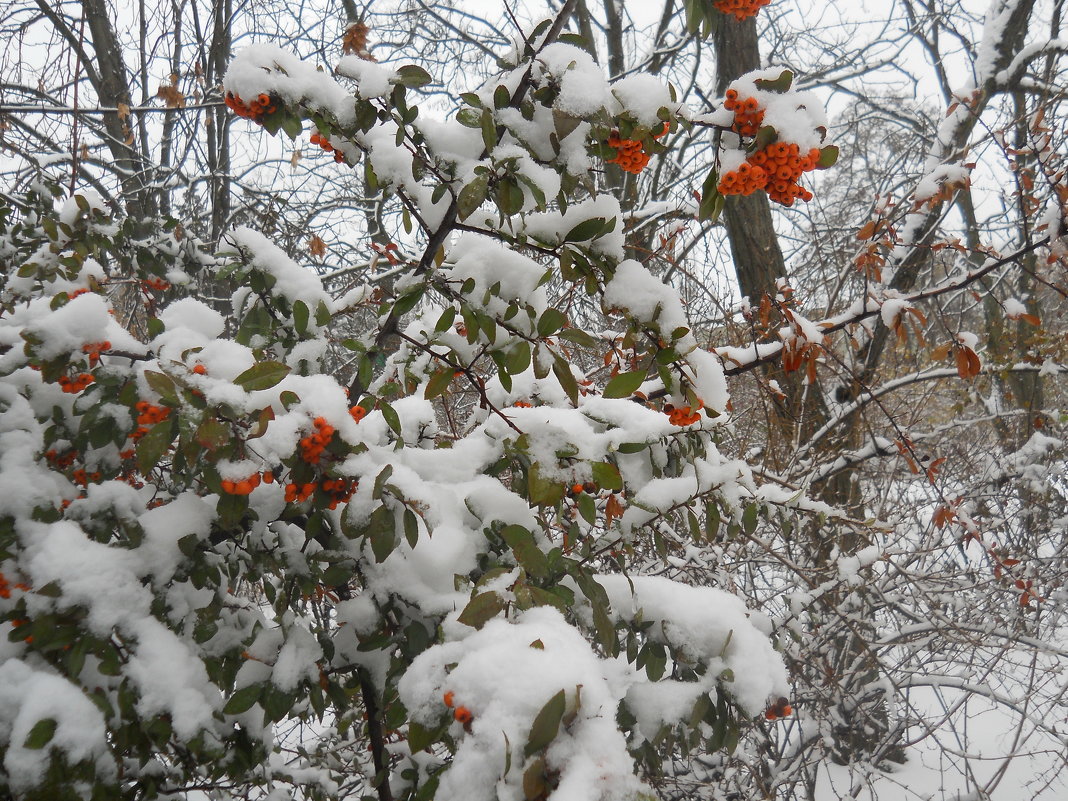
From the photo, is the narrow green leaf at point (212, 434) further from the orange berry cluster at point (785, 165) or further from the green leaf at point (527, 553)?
the orange berry cluster at point (785, 165)

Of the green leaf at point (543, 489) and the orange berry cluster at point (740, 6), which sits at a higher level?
the orange berry cluster at point (740, 6)

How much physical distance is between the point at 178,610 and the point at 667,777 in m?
2.04

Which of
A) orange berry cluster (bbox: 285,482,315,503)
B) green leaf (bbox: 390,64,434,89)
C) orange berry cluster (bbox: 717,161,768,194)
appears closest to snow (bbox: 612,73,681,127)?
orange berry cluster (bbox: 717,161,768,194)

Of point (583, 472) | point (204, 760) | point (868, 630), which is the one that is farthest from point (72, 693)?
point (868, 630)

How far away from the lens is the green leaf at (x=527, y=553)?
108cm

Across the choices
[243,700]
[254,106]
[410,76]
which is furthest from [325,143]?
[243,700]

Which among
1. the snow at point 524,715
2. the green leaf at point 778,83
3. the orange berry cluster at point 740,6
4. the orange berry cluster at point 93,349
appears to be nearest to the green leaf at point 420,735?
the snow at point 524,715

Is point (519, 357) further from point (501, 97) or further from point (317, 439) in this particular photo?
point (501, 97)

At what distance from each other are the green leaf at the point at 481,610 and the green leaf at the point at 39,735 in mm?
623

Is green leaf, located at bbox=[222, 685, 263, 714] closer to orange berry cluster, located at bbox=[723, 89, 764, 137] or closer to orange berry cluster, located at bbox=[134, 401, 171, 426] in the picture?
orange berry cluster, located at bbox=[134, 401, 171, 426]

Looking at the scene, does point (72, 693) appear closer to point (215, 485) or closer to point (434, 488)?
point (215, 485)

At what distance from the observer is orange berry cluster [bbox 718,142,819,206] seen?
1.12 meters

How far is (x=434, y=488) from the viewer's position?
1358 mm

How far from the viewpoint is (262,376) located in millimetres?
1031
